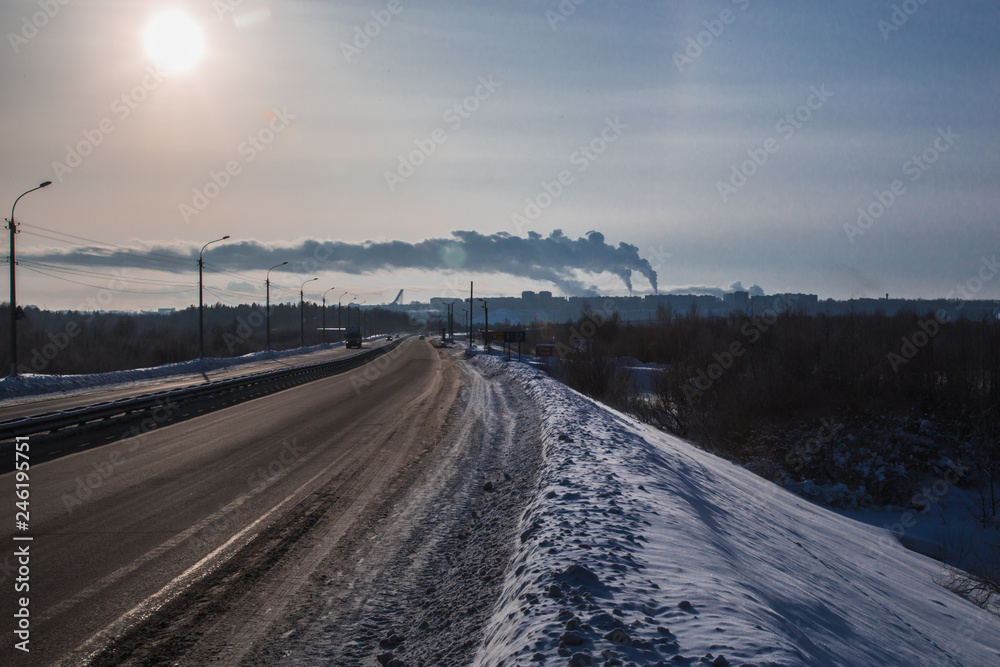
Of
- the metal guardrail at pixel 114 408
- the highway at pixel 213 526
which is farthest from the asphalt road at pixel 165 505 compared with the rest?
the metal guardrail at pixel 114 408

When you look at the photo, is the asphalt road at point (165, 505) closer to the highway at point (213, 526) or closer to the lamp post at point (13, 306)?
the highway at point (213, 526)

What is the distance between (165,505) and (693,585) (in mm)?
6763

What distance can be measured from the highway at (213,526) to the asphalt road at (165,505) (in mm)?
20

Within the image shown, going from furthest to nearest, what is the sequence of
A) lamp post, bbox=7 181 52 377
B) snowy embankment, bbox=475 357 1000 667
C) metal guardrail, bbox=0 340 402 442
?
lamp post, bbox=7 181 52 377
metal guardrail, bbox=0 340 402 442
snowy embankment, bbox=475 357 1000 667

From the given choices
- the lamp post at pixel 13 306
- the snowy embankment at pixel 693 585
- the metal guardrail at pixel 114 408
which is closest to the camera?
the snowy embankment at pixel 693 585

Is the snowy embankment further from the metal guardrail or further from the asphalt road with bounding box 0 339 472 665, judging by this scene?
the metal guardrail

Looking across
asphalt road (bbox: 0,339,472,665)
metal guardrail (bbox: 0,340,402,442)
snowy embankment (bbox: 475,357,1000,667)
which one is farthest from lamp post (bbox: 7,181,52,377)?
snowy embankment (bbox: 475,357,1000,667)

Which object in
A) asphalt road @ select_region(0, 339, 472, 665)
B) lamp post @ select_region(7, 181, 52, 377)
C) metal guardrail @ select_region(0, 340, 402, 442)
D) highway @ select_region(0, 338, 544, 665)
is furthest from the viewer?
lamp post @ select_region(7, 181, 52, 377)

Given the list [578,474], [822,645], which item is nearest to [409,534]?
[578,474]

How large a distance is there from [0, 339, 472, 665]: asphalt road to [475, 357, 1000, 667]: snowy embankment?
2979 mm

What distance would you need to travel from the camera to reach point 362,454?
11.8 metres

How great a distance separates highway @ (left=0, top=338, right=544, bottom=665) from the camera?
447 cm

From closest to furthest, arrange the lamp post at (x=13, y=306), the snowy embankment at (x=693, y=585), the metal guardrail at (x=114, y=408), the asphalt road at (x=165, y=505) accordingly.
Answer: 1. the snowy embankment at (x=693, y=585)
2. the asphalt road at (x=165, y=505)
3. the metal guardrail at (x=114, y=408)
4. the lamp post at (x=13, y=306)

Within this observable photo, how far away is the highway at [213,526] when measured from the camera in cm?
447
